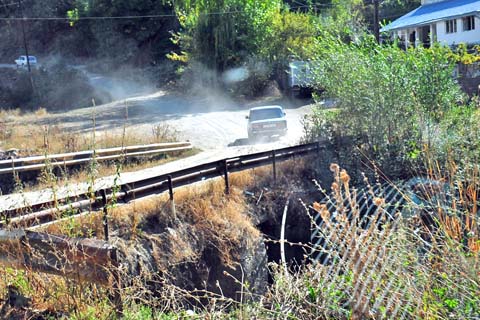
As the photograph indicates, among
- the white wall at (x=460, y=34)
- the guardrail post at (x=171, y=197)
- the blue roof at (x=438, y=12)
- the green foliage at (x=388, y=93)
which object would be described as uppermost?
the blue roof at (x=438, y=12)

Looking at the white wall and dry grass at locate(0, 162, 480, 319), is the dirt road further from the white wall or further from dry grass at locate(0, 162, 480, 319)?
dry grass at locate(0, 162, 480, 319)

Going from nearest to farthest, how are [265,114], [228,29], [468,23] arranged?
[265,114], [468,23], [228,29]

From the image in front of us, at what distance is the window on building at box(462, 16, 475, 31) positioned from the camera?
42.9 m

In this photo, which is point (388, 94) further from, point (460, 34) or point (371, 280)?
point (460, 34)

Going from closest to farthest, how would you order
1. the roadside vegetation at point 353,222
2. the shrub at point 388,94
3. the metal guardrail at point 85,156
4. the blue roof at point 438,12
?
the roadside vegetation at point 353,222
the shrub at point 388,94
the metal guardrail at point 85,156
the blue roof at point 438,12

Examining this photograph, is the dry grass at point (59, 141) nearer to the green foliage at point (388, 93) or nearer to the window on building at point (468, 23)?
the green foliage at point (388, 93)

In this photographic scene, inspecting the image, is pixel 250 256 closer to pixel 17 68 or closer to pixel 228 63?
pixel 228 63

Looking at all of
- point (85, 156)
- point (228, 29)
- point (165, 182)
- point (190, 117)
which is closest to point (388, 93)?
point (165, 182)

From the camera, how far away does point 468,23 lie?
43.4 metres

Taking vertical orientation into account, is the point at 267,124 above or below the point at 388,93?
below

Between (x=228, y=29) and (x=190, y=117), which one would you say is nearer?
(x=190, y=117)

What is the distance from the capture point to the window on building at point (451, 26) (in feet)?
146

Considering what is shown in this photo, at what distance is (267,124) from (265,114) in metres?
0.91

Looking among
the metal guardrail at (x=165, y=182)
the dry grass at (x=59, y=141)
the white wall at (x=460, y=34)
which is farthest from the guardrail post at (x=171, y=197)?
the white wall at (x=460, y=34)
